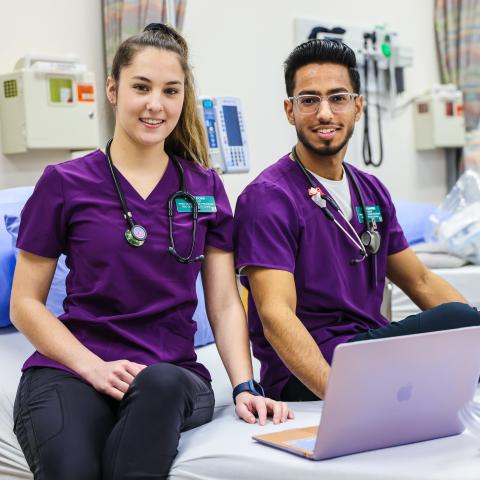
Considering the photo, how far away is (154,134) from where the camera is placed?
76.4 inches

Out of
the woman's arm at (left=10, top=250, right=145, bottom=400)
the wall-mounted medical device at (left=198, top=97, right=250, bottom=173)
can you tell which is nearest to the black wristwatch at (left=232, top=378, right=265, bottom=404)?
the woman's arm at (left=10, top=250, right=145, bottom=400)

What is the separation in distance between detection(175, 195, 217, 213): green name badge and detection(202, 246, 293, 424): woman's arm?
0.32 ft

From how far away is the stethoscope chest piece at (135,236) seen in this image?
73.4 inches

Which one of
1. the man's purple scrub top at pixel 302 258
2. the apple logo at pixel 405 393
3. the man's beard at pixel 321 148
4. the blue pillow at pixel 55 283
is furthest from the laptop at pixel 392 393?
the blue pillow at pixel 55 283

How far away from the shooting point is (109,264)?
6.09ft

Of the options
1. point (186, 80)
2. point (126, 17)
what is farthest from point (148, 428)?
point (126, 17)

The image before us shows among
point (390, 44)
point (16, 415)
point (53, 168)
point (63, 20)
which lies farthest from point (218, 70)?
point (16, 415)

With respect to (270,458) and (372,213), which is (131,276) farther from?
(372,213)

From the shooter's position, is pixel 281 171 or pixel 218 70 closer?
pixel 281 171

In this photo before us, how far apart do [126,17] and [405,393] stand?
216cm

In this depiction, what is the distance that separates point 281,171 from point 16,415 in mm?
853

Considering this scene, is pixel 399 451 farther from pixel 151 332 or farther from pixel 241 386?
pixel 151 332

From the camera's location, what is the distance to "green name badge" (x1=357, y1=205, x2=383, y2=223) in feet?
7.13

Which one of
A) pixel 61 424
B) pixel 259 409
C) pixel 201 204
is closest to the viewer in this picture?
pixel 61 424
